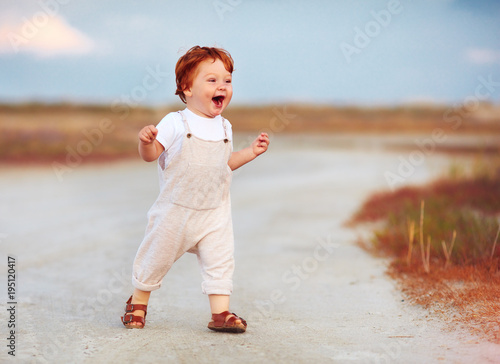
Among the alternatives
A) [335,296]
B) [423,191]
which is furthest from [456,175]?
[335,296]

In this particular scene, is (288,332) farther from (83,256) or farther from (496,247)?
(83,256)

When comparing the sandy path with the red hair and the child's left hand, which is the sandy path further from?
the red hair

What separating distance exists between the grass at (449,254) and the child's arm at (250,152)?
5.18ft

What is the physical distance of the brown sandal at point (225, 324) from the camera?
12.8 feet

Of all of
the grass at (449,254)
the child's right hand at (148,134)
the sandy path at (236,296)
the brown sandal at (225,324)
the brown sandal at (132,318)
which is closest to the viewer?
the sandy path at (236,296)

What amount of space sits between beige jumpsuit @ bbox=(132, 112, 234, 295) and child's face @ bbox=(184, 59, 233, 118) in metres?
0.14

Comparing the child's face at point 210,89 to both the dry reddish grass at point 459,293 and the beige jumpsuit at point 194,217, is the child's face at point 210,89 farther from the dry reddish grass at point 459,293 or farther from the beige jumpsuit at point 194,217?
the dry reddish grass at point 459,293

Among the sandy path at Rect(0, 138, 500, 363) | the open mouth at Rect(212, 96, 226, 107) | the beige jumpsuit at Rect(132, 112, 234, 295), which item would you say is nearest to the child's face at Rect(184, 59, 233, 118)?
the open mouth at Rect(212, 96, 226, 107)

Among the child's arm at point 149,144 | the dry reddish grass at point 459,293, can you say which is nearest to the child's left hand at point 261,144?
the child's arm at point 149,144

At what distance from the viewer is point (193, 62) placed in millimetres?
4027

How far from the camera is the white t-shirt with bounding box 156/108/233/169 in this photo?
3.93m

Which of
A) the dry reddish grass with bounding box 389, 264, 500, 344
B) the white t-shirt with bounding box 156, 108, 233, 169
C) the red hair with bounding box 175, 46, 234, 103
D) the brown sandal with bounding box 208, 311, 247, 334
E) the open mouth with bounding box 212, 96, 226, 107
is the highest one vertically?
the red hair with bounding box 175, 46, 234, 103

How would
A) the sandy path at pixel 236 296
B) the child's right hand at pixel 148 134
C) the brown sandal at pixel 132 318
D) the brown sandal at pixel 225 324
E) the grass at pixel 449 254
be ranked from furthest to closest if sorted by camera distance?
the grass at pixel 449 254 → the brown sandal at pixel 132 318 → the brown sandal at pixel 225 324 → the child's right hand at pixel 148 134 → the sandy path at pixel 236 296

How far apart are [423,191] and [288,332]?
21.5 ft
